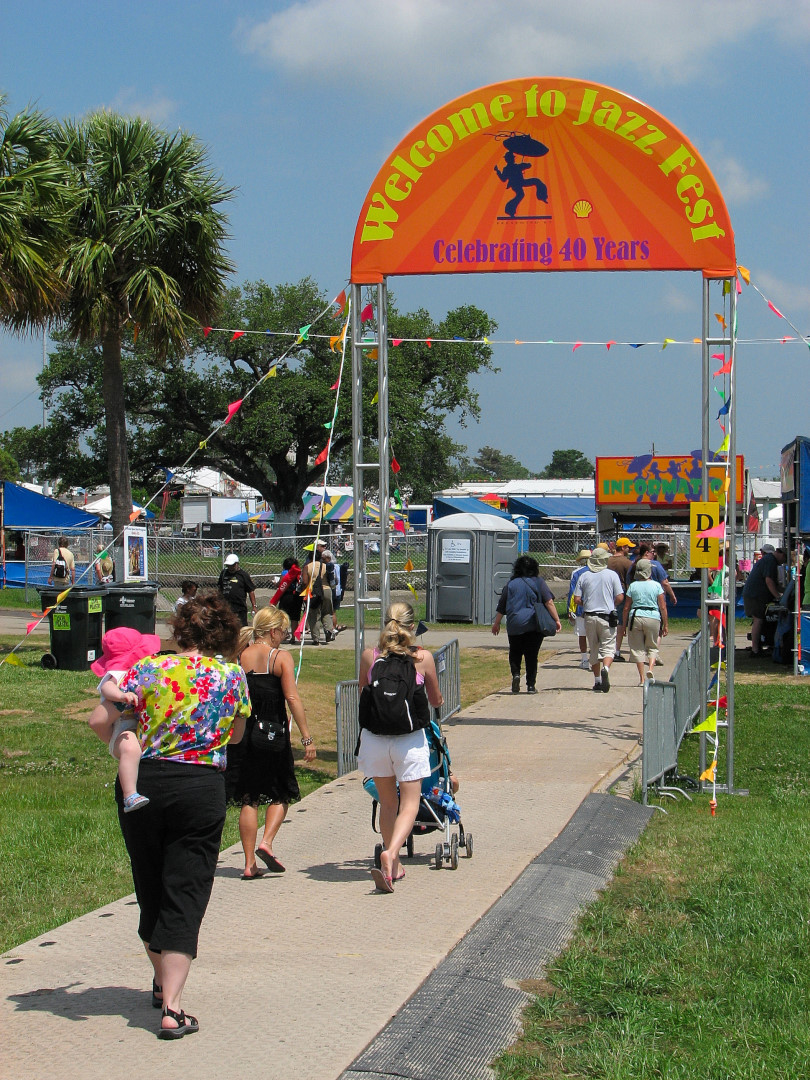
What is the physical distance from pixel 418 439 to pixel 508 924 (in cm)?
A: 3769

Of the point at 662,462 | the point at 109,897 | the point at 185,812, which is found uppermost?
the point at 662,462

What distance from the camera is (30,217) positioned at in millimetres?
14062

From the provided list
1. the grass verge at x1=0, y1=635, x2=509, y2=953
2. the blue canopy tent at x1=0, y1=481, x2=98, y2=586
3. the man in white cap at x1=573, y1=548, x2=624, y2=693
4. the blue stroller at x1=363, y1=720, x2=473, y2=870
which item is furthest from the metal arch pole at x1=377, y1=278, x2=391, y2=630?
the blue canopy tent at x1=0, y1=481, x2=98, y2=586

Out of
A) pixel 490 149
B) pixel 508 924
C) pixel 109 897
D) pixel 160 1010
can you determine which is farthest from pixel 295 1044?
pixel 490 149

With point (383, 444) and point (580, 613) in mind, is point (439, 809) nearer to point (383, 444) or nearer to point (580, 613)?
point (383, 444)

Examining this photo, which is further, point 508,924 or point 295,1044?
point 508,924

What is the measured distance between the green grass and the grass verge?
2.57 metres

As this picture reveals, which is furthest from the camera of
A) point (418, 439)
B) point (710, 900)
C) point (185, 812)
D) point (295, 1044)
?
point (418, 439)

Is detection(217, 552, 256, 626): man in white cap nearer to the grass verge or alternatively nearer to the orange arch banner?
the grass verge

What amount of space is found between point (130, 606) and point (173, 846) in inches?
461

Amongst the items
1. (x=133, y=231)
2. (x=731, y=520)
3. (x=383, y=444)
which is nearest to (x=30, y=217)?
(x=133, y=231)

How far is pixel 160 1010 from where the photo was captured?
4383 millimetres

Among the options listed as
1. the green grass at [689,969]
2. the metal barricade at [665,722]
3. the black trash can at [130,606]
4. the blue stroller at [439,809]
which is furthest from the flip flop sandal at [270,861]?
the black trash can at [130,606]

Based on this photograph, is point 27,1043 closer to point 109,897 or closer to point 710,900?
point 109,897
